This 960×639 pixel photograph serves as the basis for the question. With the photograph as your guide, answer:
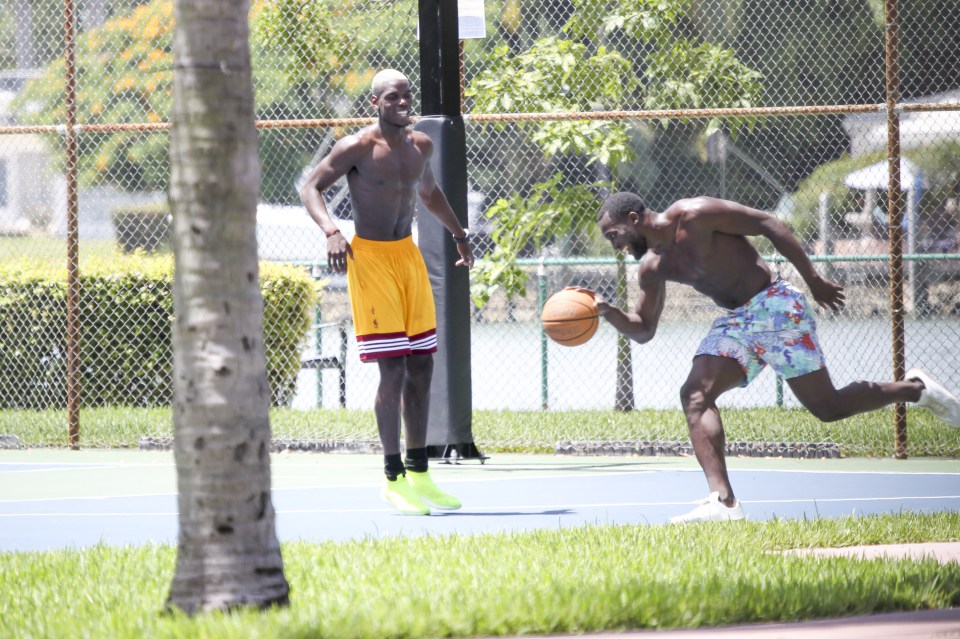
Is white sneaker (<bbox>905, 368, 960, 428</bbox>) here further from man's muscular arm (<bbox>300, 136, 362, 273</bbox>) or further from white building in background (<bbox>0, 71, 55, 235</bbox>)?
white building in background (<bbox>0, 71, 55, 235</bbox>)

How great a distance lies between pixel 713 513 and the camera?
7680 millimetres

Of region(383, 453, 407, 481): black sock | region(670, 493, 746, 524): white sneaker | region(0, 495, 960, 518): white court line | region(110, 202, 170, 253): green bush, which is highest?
region(110, 202, 170, 253): green bush

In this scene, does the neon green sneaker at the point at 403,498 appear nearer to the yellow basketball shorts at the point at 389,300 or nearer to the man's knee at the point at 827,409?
the yellow basketball shorts at the point at 389,300

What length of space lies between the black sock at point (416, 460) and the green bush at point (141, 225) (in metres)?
29.1

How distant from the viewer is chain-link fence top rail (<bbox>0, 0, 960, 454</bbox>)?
Result: 13688mm

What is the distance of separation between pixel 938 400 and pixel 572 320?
2446 mm

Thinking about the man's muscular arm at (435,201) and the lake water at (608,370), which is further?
the lake water at (608,370)

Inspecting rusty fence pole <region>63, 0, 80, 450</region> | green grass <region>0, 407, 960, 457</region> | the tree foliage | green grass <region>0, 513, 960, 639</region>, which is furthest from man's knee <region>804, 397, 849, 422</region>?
rusty fence pole <region>63, 0, 80, 450</region>

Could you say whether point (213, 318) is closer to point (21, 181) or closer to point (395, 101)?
point (395, 101)

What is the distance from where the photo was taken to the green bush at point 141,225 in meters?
37.5

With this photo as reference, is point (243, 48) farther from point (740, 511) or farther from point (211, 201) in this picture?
point (740, 511)

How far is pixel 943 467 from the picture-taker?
35.2 ft

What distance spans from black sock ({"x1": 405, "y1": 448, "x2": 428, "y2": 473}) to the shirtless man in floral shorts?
1437 mm

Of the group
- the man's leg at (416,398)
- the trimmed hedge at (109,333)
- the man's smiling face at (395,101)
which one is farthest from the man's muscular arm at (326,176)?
the trimmed hedge at (109,333)
